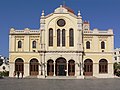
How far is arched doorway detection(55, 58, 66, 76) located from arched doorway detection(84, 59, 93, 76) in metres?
4.13

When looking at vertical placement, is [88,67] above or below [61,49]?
below

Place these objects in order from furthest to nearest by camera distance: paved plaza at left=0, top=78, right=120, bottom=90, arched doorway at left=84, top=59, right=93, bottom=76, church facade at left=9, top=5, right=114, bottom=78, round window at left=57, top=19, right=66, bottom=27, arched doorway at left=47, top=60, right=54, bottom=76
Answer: round window at left=57, top=19, right=66, bottom=27, arched doorway at left=84, top=59, right=93, bottom=76, arched doorway at left=47, top=60, right=54, bottom=76, church facade at left=9, top=5, right=114, bottom=78, paved plaza at left=0, top=78, right=120, bottom=90

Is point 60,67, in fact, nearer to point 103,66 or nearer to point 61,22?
point 103,66

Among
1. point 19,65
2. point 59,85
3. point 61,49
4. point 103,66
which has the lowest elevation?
point 59,85

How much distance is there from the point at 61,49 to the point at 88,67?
6.36 metres

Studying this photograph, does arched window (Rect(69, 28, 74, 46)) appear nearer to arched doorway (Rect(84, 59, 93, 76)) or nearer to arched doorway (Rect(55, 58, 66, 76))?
arched doorway (Rect(55, 58, 66, 76))

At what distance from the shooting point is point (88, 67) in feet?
193

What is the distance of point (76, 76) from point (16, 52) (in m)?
12.7

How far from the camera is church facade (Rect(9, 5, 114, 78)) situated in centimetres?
5806

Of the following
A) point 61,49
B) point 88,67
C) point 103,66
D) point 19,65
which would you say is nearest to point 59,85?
point 61,49

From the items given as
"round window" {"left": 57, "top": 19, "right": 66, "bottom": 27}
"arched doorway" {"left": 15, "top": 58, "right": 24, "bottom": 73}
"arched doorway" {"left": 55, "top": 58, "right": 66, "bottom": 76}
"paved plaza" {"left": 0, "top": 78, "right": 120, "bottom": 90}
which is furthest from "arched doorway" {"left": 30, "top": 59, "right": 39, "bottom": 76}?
"paved plaza" {"left": 0, "top": 78, "right": 120, "bottom": 90}

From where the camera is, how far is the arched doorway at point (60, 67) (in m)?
58.4

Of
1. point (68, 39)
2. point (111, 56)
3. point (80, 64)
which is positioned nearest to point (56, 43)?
point (68, 39)

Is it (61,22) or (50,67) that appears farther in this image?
(61,22)
